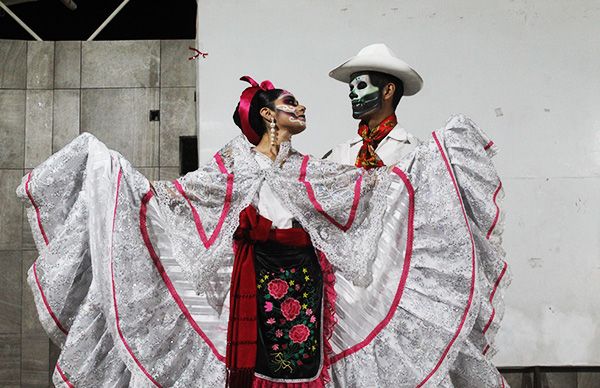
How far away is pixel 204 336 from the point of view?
10.1ft

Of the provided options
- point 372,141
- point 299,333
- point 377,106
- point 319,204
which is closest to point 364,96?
point 377,106

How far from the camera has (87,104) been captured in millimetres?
5148

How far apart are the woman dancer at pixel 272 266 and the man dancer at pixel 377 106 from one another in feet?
1.03

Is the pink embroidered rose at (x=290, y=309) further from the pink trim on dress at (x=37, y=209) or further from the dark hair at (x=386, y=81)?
the dark hair at (x=386, y=81)

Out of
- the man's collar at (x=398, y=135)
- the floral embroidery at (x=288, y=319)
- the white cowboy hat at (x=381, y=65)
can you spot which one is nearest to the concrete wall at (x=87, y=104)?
the white cowboy hat at (x=381, y=65)

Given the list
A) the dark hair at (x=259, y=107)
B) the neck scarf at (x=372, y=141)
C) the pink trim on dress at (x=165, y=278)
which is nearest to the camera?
the pink trim on dress at (x=165, y=278)

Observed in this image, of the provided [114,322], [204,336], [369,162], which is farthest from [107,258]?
[369,162]

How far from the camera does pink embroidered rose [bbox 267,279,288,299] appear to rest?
2992 millimetres

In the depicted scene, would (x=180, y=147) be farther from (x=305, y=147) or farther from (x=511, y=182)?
(x=511, y=182)

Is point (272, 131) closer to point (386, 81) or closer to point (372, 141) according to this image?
point (372, 141)

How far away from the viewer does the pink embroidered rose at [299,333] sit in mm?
2975

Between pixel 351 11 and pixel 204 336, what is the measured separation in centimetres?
236

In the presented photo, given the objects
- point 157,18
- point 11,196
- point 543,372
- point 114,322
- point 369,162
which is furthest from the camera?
point 157,18

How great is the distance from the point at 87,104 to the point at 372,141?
240 cm
